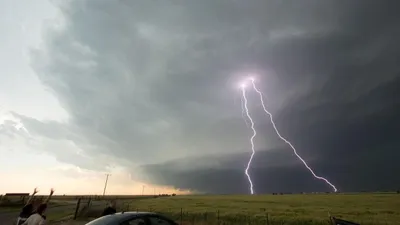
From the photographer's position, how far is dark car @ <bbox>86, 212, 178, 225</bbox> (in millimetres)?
6277

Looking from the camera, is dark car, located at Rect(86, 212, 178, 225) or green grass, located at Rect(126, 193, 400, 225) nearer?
dark car, located at Rect(86, 212, 178, 225)

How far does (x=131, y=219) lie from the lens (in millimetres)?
6562

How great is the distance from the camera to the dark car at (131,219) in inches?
247

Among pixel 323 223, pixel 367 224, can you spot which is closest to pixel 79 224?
pixel 323 223

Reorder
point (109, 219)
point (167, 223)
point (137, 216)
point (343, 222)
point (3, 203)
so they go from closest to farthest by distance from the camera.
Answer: point (109, 219) → point (137, 216) → point (167, 223) → point (343, 222) → point (3, 203)

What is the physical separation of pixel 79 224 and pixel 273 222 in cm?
1761

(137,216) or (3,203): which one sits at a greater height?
(3,203)

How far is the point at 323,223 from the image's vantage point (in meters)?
26.2

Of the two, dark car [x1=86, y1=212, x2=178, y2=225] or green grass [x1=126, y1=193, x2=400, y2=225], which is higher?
green grass [x1=126, y1=193, x2=400, y2=225]

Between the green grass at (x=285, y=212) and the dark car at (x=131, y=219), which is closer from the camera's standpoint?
the dark car at (x=131, y=219)

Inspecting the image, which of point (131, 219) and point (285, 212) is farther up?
point (285, 212)

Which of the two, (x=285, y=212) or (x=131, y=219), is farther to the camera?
(x=285, y=212)

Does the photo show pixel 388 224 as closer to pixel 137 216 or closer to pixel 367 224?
pixel 367 224

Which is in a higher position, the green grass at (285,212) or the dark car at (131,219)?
the green grass at (285,212)
